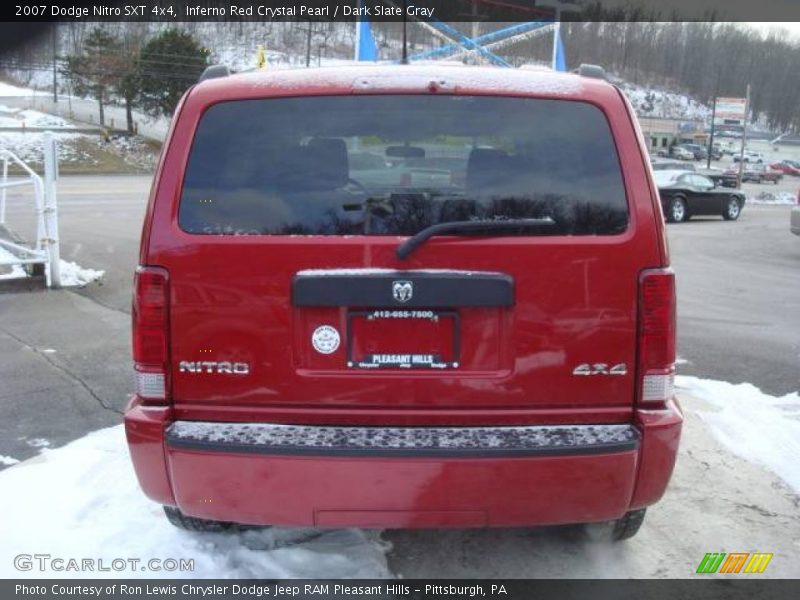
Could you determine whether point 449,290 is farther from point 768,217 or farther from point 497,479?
point 768,217

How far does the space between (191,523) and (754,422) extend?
353 centimetres

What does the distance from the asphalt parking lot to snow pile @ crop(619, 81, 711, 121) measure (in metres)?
71.7

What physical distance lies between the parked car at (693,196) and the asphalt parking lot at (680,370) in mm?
7837

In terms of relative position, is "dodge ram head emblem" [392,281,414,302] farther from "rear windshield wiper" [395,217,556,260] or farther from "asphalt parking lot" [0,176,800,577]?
"asphalt parking lot" [0,176,800,577]

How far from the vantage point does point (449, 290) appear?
246 centimetres

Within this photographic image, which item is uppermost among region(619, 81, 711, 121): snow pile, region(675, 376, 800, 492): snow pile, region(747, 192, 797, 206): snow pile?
region(619, 81, 711, 121): snow pile

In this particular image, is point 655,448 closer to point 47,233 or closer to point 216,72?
point 216,72

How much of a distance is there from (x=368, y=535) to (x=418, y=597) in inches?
18.8

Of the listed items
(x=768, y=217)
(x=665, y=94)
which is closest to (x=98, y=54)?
(x=768, y=217)

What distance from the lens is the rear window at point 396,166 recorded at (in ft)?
8.27

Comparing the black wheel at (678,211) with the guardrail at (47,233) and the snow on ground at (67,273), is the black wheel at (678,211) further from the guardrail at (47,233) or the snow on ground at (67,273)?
the guardrail at (47,233)

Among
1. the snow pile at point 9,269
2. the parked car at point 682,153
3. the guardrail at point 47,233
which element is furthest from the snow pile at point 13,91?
the parked car at point 682,153

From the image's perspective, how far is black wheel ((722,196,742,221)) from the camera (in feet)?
70.4

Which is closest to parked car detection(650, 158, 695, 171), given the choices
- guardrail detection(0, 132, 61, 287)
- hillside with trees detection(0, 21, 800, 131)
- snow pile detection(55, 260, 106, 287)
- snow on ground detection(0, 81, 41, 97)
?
hillside with trees detection(0, 21, 800, 131)
